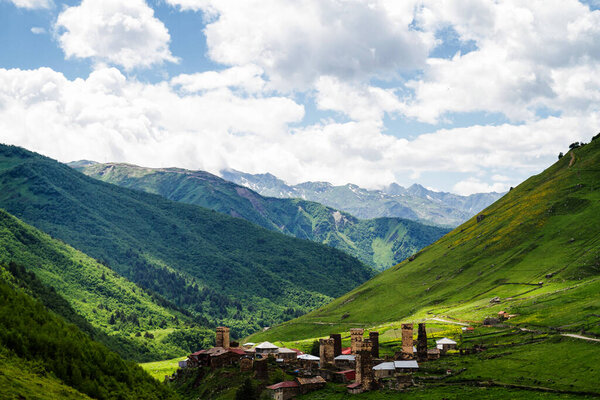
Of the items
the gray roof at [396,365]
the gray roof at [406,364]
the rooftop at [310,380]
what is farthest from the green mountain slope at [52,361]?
the gray roof at [406,364]

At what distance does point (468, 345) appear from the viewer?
414 feet

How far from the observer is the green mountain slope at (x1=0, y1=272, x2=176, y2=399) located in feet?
145

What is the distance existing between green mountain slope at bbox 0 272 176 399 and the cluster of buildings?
38417 mm

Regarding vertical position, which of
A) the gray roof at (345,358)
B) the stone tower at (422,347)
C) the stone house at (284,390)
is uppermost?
the stone tower at (422,347)

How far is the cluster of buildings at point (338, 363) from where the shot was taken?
298 ft

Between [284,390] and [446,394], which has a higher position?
[446,394]

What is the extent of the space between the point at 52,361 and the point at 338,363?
7667cm

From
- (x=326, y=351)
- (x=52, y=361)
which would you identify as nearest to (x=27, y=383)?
(x=52, y=361)

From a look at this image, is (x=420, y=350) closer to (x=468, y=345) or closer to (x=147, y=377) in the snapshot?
(x=468, y=345)

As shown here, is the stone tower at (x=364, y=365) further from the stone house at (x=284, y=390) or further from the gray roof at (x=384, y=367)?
the stone house at (x=284, y=390)

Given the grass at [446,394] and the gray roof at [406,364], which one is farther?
the gray roof at [406,364]

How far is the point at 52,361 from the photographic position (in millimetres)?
50125

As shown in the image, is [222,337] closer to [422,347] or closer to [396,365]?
[396,365]

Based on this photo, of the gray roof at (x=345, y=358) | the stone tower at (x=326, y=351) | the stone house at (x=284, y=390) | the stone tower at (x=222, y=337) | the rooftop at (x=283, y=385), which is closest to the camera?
the stone house at (x=284, y=390)
